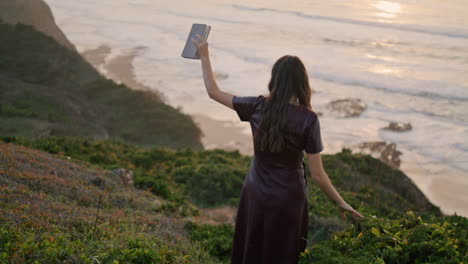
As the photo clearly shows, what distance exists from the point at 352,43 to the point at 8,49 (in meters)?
37.6

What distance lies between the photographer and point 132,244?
16.2ft

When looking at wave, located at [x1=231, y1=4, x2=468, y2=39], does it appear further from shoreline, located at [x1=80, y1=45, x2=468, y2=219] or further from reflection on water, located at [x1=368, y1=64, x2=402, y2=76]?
shoreline, located at [x1=80, y1=45, x2=468, y2=219]

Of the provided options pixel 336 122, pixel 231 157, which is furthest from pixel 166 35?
pixel 231 157

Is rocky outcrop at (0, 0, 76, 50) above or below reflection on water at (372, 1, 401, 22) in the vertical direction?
below

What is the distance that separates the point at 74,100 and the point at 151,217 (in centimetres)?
2393

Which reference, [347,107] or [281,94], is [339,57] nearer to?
[347,107]

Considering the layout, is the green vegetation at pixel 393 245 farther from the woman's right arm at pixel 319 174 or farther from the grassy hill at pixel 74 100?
the grassy hill at pixel 74 100

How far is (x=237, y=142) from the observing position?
3050cm

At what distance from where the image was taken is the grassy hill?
23641mm

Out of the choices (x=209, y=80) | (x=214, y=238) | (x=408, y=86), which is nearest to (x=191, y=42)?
(x=209, y=80)

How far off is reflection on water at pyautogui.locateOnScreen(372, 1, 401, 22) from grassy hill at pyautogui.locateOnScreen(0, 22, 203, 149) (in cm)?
4385

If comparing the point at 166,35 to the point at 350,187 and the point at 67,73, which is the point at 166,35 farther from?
the point at 350,187

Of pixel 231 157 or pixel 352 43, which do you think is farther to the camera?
pixel 352 43

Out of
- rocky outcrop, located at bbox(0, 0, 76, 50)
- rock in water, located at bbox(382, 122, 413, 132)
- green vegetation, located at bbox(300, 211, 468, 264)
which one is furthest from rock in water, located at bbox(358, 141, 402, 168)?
rocky outcrop, located at bbox(0, 0, 76, 50)
